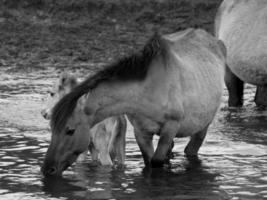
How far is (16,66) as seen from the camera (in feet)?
51.5

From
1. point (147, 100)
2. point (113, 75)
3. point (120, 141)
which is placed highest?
point (113, 75)

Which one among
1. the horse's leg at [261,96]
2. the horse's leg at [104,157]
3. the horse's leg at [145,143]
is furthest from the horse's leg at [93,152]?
the horse's leg at [261,96]

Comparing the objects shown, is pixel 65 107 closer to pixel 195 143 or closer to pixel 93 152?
pixel 93 152

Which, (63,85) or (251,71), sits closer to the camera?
(63,85)

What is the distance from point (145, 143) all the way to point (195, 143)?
901mm

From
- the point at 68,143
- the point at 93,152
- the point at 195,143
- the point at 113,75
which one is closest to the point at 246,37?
Answer: the point at 195,143

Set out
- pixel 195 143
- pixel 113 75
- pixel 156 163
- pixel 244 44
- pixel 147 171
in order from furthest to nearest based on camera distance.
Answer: pixel 244 44 → pixel 195 143 → pixel 147 171 → pixel 156 163 → pixel 113 75

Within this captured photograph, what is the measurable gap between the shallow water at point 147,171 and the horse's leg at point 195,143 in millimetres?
101

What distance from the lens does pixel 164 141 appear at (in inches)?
361

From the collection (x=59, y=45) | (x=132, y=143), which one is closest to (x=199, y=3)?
(x=59, y=45)

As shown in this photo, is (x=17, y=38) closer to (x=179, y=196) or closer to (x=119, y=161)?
(x=119, y=161)

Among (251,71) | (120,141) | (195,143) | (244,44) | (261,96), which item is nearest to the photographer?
(120,141)

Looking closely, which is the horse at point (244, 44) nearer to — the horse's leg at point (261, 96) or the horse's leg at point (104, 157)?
the horse's leg at point (261, 96)

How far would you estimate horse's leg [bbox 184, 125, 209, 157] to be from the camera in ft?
33.0
